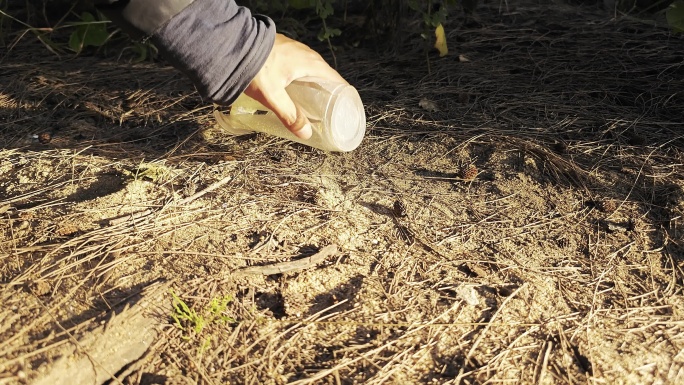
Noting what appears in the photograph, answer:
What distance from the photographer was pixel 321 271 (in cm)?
212

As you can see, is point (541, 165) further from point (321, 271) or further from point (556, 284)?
point (321, 271)

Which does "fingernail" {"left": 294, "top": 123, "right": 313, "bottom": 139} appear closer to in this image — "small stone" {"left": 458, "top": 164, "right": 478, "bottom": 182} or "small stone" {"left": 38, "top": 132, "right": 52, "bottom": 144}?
"small stone" {"left": 458, "top": 164, "right": 478, "bottom": 182}

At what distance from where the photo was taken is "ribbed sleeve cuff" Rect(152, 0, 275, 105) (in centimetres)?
160

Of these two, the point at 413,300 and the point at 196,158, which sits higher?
the point at 196,158

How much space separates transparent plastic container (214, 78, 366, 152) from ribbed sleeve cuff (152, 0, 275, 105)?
44cm

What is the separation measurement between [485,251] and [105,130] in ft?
5.31

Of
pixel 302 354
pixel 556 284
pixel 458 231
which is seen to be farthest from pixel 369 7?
pixel 302 354

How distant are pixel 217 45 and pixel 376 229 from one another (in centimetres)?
90

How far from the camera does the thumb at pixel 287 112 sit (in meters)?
1.84

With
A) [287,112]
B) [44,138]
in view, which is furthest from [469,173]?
[44,138]

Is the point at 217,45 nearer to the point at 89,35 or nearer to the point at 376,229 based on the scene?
the point at 376,229

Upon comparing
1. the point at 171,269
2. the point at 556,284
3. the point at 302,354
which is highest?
the point at 171,269

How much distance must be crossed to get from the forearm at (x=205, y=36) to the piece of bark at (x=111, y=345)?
0.59 m

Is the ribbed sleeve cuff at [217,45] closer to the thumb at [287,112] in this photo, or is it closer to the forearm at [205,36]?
the forearm at [205,36]
